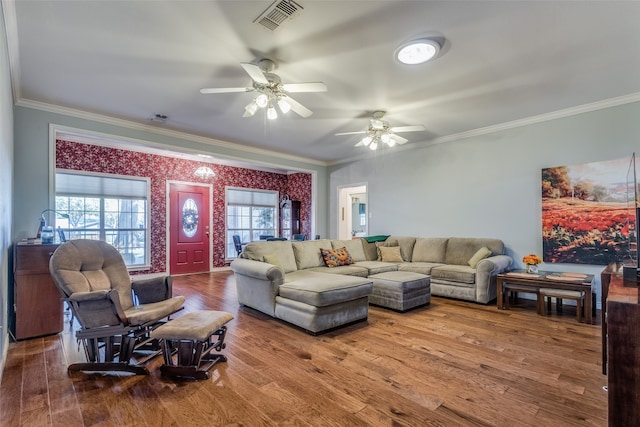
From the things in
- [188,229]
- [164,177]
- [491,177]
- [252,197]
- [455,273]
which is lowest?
[455,273]

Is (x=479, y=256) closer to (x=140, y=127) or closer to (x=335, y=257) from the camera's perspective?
(x=335, y=257)

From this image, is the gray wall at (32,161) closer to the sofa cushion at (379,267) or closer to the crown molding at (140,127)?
the crown molding at (140,127)

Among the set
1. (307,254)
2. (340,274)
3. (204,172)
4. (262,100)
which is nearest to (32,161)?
(262,100)

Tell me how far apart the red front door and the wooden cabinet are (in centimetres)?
365

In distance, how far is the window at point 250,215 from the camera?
7785 millimetres

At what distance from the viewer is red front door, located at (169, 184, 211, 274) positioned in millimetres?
6770

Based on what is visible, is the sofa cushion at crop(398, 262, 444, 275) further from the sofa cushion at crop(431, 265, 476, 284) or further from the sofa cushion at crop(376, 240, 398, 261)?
the sofa cushion at crop(376, 240, 398, 261)

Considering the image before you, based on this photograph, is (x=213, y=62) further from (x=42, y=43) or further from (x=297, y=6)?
(x=42, y=43)

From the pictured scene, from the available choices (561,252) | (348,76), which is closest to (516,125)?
(561,252)

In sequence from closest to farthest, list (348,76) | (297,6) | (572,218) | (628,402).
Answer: (628,402) → (297,6) → (348,76) → (572,218)

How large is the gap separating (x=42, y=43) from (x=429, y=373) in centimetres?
410

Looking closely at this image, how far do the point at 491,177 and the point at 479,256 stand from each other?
1353mm

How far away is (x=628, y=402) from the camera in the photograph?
114 cm

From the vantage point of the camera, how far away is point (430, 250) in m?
5.20
